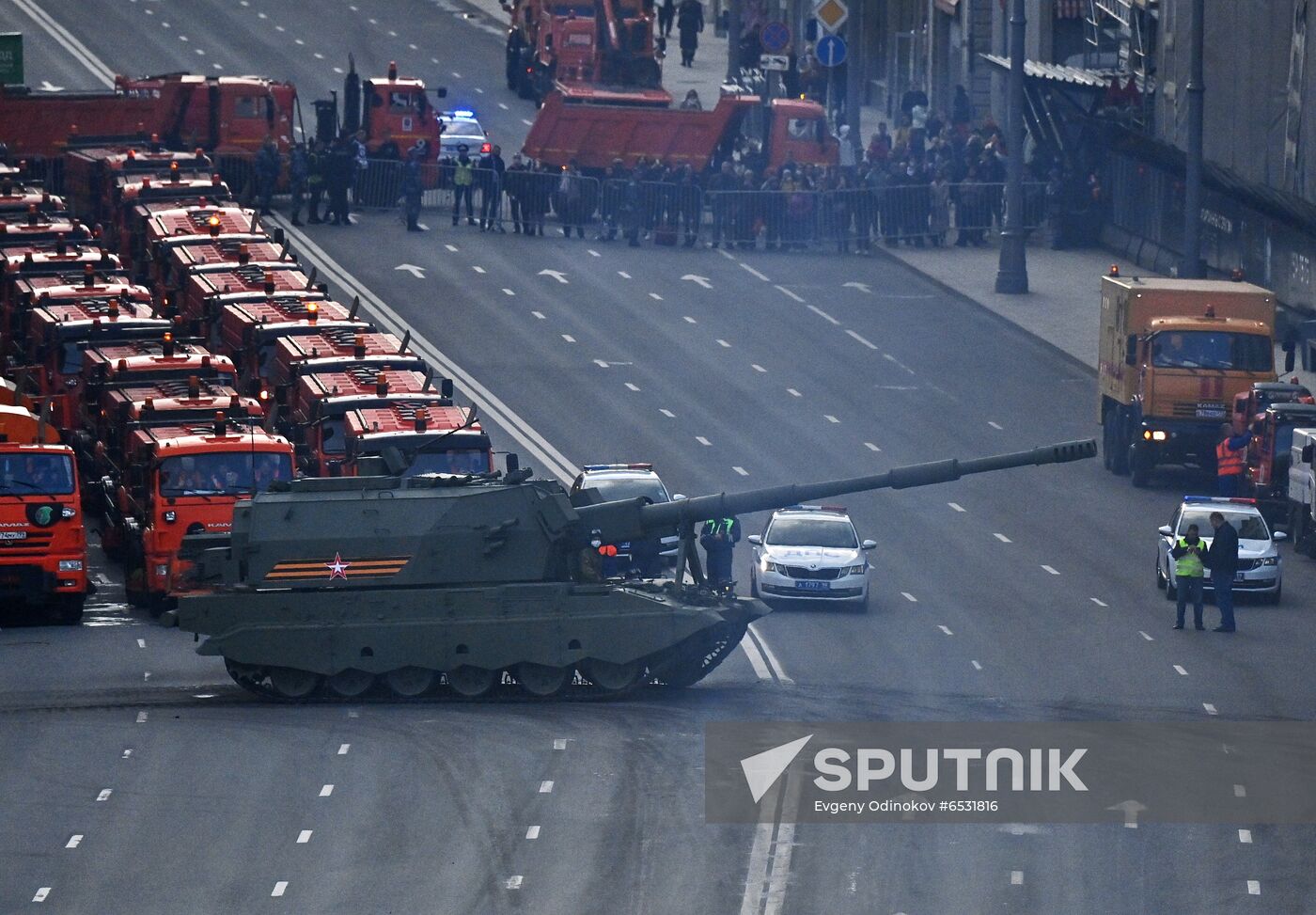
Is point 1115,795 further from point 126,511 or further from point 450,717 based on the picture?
point 126,511

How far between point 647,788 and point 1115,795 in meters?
4.19

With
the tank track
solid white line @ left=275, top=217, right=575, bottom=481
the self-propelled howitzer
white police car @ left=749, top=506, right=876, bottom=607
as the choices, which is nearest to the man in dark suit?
white police car @ left=749, top=506, right=876, bottom=607

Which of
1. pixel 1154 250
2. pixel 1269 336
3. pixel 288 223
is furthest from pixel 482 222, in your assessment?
pixel 1269 336

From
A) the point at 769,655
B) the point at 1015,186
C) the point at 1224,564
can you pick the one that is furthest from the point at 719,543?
the point at 1015,186

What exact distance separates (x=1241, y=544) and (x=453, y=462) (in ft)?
34.0

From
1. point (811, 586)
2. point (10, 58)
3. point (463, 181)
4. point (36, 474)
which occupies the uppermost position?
point (10, 58)

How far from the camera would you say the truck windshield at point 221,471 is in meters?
33.8

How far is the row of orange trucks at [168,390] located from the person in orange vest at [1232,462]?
38.5 feet

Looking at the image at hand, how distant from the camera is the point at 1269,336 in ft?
136

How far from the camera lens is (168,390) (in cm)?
3709

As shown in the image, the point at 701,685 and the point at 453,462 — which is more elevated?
the point at 453,462

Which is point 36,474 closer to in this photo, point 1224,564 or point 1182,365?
point 1224,564

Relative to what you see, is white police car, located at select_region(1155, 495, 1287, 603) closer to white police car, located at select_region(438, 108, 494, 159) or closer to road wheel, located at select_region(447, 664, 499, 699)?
road wheel, located at select_region(447, 664, 499, 699)

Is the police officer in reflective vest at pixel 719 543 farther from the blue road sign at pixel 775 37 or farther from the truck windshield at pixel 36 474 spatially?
the blue road sign at pixel 775 37
